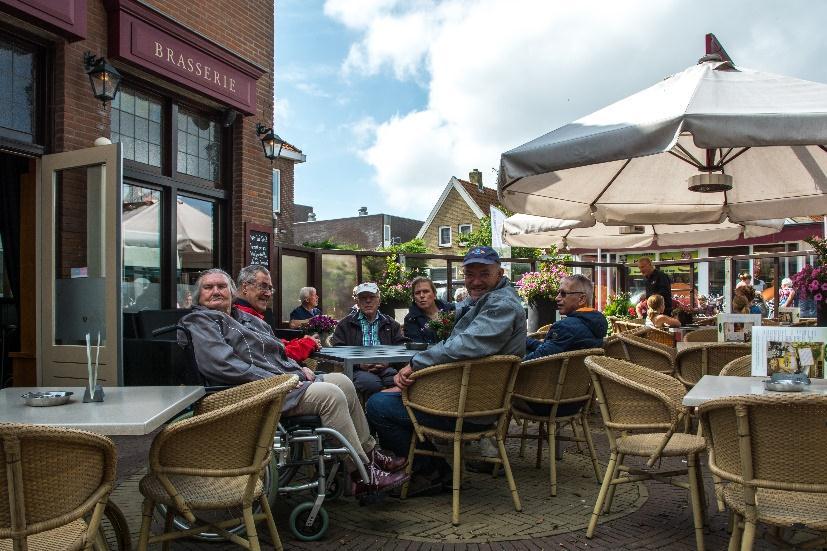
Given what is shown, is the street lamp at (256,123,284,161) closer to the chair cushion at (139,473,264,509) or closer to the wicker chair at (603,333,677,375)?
the wicker chair at (603,333,677,375)

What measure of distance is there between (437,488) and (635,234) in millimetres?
6174

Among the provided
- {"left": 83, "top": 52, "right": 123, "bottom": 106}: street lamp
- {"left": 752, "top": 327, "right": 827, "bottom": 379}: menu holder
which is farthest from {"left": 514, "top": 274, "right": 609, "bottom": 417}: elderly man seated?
{"left": 83, "top": 52, "right": 123, "bottom": 106}: street lamp

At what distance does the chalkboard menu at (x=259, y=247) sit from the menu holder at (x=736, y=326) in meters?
5.36

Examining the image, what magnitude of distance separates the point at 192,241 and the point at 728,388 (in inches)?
245

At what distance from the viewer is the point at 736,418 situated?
2514 mm

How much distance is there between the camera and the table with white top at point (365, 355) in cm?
456

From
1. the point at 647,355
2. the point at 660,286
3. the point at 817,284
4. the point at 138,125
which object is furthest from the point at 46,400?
the point at 660,286

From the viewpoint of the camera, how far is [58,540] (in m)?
2.25

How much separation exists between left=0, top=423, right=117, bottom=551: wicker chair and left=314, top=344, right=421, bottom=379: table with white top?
7.78 feet

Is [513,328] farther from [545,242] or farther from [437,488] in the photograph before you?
[545,242]

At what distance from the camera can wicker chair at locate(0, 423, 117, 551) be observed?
199cm

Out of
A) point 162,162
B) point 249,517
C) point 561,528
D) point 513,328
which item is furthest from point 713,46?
point 162,162

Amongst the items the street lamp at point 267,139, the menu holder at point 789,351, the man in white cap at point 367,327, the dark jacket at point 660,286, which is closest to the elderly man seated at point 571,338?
the menu holder at point 789,351

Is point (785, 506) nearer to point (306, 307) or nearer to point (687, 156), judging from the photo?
point (687, 156)
